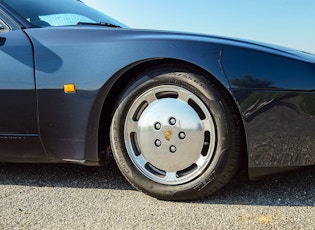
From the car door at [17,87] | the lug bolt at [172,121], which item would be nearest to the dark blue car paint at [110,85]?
the car door at [17,87]

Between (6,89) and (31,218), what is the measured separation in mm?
819

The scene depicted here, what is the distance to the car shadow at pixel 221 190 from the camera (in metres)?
2.06

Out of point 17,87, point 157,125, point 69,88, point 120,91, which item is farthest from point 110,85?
point 17,87

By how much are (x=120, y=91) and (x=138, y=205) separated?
68cm

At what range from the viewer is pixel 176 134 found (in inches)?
82.2

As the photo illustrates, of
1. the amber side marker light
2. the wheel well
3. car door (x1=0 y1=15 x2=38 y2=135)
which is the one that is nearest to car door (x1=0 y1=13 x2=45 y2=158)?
car door (x1=0 y1=15 x2=38 y2=135)

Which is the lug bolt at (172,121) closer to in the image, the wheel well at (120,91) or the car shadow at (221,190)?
the wheel well at (120,91)

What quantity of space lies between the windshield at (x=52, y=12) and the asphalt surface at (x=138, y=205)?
3.53 feet

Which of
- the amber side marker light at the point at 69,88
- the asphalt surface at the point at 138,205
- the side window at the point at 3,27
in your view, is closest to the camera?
the asphalt surface at the point at 138,205

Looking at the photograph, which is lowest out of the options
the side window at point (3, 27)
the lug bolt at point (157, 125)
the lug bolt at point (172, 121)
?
the lug bolt at point (157, 125)

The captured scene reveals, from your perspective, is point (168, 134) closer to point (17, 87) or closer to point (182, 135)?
point (182, 135)

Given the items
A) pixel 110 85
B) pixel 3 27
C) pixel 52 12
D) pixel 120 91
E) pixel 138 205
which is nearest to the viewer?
pixel 138 205

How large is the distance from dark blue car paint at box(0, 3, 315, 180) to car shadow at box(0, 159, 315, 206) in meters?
0.18

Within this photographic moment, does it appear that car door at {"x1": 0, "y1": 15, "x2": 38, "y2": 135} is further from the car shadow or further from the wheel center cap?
the wheel center cap
